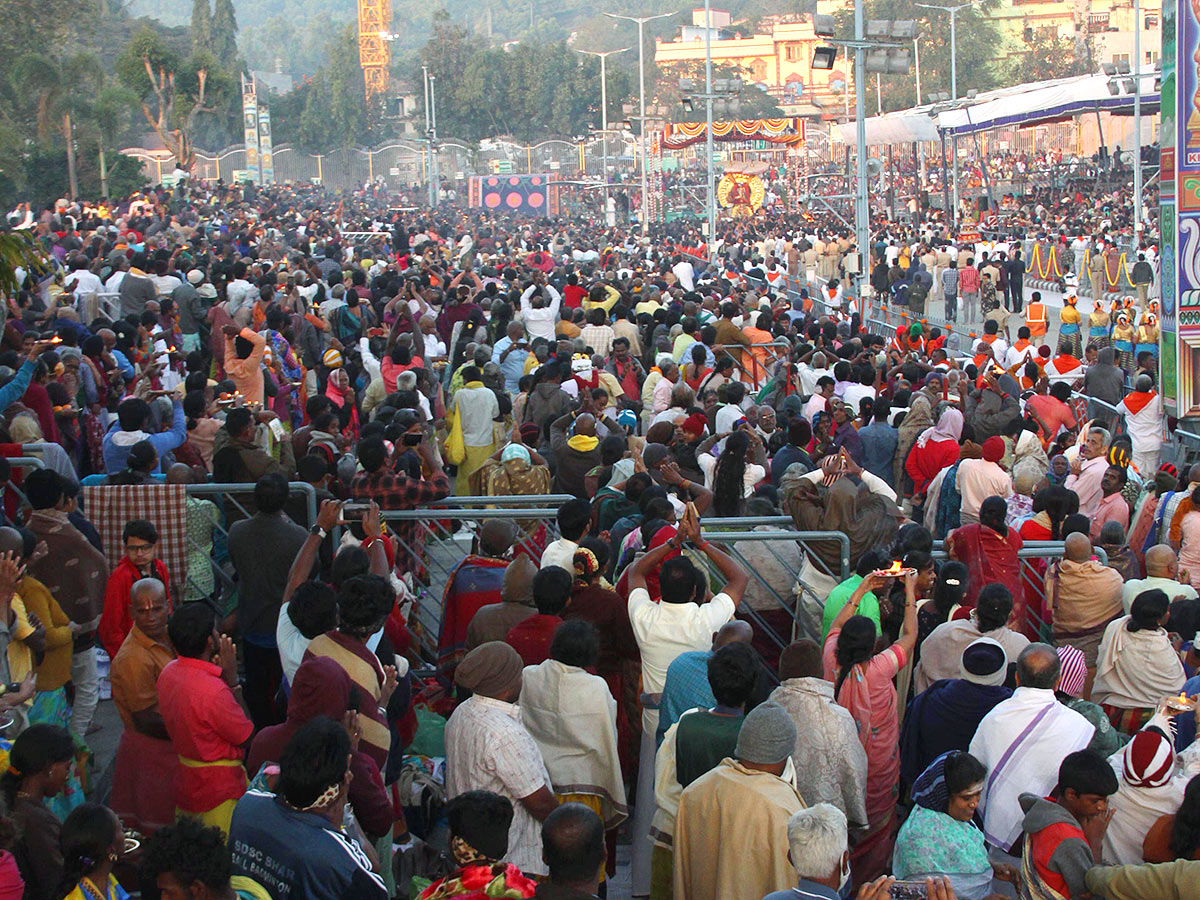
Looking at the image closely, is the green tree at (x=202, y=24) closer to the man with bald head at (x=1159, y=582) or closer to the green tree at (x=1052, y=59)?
the green tree at (x=1052, y=59)

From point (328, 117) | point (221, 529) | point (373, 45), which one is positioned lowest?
point (221, 529)

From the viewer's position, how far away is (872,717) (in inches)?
223

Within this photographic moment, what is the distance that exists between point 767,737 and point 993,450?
16.0ft

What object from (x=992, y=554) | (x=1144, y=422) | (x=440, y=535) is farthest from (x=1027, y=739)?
(x=1144, y=422)

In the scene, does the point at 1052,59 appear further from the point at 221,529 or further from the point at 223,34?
the point at 221,529

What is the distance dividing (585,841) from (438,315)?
1203 cm

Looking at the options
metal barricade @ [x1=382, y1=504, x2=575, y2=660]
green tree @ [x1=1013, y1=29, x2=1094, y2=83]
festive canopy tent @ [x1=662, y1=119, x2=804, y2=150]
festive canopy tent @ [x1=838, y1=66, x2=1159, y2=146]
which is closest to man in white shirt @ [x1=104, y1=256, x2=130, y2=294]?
metal barricade @ [x1=382, y1=504, x2=575, y2=660]

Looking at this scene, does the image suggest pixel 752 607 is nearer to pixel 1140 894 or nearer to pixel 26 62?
pixel 1140 894

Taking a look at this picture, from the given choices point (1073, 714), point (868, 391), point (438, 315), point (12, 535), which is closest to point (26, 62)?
point (438, 315)

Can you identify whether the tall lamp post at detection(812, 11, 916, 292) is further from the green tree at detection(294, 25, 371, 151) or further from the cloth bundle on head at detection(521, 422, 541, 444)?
the green tree at detection(294, 25, 371, 151)

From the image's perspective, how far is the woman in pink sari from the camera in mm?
5637

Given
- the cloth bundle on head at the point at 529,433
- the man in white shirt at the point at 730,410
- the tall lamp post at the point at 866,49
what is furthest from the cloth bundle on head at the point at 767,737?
the tall lamp post at the point at 866,49

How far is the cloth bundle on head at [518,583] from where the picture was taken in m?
6.23

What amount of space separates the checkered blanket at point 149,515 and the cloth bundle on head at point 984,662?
13.0 ft
